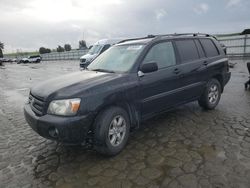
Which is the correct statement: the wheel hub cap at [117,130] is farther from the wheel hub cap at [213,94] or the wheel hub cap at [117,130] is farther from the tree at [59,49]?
the tree at [59,49]

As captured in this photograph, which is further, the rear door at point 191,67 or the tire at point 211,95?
the tire at point 211,95

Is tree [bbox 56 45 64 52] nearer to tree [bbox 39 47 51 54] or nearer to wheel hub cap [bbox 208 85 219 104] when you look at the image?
tree [bbox 39 47 51 54]

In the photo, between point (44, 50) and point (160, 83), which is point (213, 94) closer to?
point (160, 83)

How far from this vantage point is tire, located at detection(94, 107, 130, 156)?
347cm

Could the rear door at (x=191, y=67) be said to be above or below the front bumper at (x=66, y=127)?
above

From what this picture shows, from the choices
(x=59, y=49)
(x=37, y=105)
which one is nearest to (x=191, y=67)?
(x=37, y=105)

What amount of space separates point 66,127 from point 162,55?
2.37 metres

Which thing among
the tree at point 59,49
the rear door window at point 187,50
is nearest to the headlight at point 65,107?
the rear door window at point 187,50

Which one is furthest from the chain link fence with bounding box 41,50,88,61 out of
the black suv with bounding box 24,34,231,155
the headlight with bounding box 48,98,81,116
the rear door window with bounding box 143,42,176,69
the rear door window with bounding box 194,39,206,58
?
the headlight with bounding box 48,98,81,116

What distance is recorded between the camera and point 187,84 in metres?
5.03

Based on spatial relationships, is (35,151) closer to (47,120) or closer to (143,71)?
(47,120)

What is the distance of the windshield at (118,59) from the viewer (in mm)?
4254

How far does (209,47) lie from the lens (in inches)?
228

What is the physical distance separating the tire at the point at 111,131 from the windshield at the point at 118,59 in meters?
0.85
